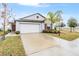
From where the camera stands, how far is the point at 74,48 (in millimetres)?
2451

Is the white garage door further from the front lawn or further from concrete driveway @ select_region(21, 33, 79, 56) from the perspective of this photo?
the front lawn

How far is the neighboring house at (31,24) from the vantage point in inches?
98.9

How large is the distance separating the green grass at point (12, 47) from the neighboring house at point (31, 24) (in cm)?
19

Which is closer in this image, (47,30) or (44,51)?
(44,51)

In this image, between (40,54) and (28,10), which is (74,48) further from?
(28,10)

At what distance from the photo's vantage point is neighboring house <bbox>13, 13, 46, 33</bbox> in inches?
98.9

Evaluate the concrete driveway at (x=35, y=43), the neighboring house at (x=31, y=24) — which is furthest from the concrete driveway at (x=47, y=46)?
the neighboring house at (x=31, y=24)

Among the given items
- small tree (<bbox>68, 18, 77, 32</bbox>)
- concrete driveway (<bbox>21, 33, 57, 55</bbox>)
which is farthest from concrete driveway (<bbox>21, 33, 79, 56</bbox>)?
small tree (<bbox>68, 18, 77, 32</bbox>)

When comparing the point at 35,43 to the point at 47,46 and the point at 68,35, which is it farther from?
the point at 68,35

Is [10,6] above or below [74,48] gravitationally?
above

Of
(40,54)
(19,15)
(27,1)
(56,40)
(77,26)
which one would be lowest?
(40,54)

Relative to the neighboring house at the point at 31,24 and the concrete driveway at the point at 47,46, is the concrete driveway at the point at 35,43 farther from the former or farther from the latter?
the neighboring house at the point at 31,24

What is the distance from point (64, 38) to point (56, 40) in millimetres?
133

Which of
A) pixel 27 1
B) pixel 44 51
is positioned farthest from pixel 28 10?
pixel 44 51
